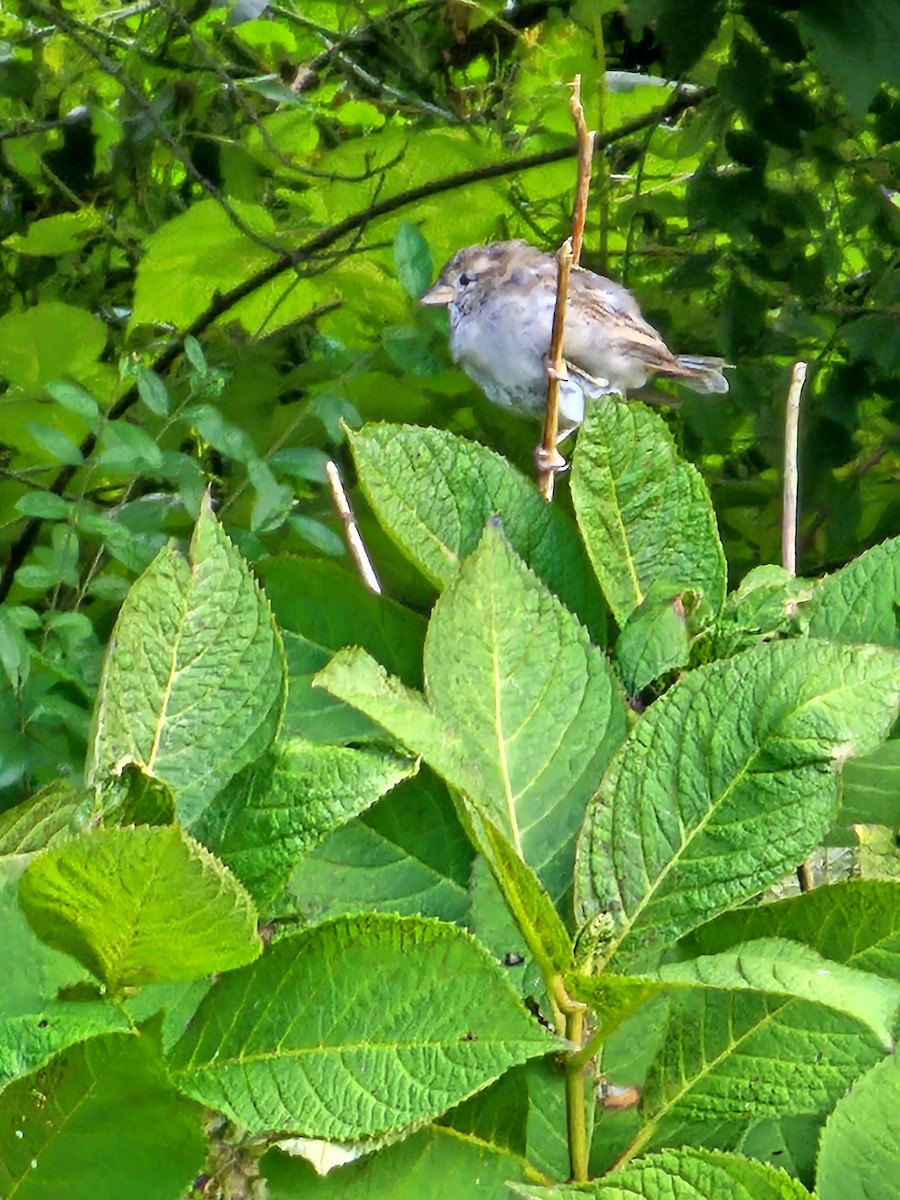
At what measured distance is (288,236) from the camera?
127 cm

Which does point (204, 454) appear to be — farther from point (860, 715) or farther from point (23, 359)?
point (860, 715)

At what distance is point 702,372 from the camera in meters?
1.39

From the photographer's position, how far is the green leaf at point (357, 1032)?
0.27 metres

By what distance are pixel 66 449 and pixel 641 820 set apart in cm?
61

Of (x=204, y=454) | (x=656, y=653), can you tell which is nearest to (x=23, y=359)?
(x=204, y=454)

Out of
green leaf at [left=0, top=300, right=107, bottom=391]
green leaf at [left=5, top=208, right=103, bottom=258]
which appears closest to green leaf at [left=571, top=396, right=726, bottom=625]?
green leaf at [left=0, top=300, right=107, bottom=391]

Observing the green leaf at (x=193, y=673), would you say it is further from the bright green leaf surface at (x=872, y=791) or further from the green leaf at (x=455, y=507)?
the bright green leaf surface at (x=872, y=791)

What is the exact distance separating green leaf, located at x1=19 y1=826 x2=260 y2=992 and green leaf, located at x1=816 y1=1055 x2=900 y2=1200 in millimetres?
153

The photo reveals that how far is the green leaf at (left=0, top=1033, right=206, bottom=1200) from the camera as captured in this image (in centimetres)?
28

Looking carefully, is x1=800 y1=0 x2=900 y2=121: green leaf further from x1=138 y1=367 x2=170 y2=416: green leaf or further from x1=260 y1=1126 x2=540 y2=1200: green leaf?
x1=260 y1=1126 x2=540 y2=1200: green leaf

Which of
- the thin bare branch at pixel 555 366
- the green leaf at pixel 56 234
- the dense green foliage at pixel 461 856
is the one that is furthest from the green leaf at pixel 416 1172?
the green leaf at pixel 56 234

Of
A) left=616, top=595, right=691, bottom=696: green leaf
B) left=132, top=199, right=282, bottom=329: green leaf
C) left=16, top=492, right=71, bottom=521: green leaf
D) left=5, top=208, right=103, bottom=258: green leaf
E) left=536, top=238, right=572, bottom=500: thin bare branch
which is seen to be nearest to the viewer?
left=616, top=595, right=691, bottom=696: green leaf

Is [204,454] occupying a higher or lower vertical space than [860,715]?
lower

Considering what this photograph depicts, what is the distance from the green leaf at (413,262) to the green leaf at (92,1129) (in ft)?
2.07
